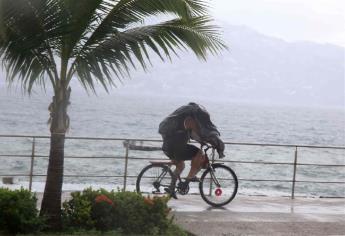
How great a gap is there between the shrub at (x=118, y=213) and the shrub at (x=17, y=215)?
51 cm

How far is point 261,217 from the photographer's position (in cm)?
942

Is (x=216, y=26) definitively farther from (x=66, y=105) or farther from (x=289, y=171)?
(x=289, y=171)

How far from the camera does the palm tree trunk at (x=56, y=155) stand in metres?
7.07

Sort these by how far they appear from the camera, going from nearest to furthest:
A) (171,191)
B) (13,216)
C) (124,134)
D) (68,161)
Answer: (13,216) → (171,191) → (68,161) → (124,134)

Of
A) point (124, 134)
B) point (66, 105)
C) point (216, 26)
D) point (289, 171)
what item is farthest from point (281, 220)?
point (124, 134)

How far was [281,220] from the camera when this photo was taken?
30.4ft

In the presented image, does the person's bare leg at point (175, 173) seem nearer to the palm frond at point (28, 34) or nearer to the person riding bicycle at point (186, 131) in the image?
the person riding bicycle at point (186, 131)

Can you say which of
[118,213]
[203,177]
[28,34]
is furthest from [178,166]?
[28,34]

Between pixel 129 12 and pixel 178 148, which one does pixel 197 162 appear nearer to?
pixel 178 148

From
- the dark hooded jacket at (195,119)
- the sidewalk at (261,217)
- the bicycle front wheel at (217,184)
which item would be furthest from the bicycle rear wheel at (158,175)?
the dark hooded jacket at (195,119)

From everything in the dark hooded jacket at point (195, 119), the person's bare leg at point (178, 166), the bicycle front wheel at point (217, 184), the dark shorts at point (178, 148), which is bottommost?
the bicycle front wheel at point (217, 184)

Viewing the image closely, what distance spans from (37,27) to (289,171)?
4511 cm

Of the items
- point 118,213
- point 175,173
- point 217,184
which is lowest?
point 118,213

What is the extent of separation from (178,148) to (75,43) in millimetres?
3198
